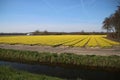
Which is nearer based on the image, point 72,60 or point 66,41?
point 72,60

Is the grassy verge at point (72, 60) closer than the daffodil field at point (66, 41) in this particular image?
Yes

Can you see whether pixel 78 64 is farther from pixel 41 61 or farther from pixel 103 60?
pixel 41 61

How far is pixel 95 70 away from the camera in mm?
22516

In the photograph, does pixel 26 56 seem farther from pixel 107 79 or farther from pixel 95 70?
pixel 107 79

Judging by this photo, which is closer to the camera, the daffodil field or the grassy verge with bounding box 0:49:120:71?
the grassy verge with bounding box 0:49:120:71

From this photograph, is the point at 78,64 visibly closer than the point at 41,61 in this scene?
Yes

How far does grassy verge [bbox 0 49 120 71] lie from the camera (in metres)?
24.1

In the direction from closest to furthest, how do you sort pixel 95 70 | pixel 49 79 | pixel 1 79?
pixel 1 79 → pixel 49 79 → pixel 95 70

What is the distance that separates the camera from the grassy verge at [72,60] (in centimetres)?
2411

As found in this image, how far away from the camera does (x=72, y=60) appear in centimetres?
2592

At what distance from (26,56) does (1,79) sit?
50.4 feet

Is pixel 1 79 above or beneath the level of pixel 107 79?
above

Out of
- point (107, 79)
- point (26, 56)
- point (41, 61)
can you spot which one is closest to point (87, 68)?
point (107, 79)

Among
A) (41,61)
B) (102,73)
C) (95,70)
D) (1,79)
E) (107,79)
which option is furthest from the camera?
(41,61)
